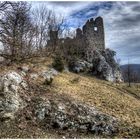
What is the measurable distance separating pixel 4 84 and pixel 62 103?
13.6 ft

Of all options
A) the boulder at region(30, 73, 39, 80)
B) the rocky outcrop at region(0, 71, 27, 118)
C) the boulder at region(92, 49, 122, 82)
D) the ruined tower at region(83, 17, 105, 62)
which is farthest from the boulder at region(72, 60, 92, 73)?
the rocky outcrop at region(0, 71, 27, 118)

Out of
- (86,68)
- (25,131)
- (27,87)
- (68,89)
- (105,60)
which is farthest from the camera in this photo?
(105,60)

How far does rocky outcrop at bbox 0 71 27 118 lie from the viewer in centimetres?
1996

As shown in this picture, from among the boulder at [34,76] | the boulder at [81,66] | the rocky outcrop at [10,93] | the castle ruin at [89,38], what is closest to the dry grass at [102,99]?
the boulder at [34,76]

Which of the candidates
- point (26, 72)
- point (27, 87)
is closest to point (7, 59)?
point (26, 72)

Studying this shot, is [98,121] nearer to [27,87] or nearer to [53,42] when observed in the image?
[27,87]

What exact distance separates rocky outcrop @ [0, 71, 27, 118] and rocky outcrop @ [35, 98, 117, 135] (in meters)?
1.43

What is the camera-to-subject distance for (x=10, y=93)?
21062mm

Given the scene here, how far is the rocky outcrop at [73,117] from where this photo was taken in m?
20.0

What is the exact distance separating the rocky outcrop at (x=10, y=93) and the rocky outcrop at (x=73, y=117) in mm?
1428

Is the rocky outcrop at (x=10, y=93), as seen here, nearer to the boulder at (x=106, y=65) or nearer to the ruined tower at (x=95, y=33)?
the boulder at (x=106, y=65)

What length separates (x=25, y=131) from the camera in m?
18.4

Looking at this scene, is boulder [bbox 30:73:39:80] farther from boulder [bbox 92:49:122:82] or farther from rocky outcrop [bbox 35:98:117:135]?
boulder [bbox 92:49:122:82]

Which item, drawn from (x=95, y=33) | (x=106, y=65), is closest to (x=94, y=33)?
(x=95, y=33)
